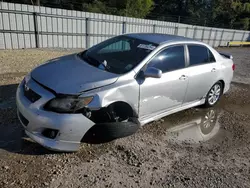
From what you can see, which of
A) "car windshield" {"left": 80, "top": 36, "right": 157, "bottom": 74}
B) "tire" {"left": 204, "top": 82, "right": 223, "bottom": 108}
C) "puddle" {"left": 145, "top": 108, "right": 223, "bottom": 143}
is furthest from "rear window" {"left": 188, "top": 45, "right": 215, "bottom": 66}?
"puddle" {"left": 145, "top": 108, "right": 223, "bottom": 143}

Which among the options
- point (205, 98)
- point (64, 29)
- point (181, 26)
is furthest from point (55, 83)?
point (181, 26)

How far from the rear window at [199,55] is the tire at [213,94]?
65 centimetres

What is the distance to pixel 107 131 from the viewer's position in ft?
9.87

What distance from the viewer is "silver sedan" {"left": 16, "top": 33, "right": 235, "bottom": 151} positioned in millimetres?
2750

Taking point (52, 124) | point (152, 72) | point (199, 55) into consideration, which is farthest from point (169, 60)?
point (52, 124)

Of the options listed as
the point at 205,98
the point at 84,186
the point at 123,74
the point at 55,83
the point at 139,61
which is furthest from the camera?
the point at 205,98

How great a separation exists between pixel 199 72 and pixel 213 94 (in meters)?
1.03

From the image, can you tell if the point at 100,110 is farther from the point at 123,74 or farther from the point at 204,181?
the point at 204,181

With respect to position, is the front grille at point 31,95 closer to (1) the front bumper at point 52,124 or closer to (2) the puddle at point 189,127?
(1) the front bumper at point 52,124

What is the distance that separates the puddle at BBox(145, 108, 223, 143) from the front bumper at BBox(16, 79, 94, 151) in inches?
58.1

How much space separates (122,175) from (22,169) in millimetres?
1231

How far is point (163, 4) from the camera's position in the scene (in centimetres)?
4434


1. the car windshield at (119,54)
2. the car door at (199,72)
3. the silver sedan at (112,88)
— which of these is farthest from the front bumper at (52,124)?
the car door at (199,72)

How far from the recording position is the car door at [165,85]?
3.45 metres
